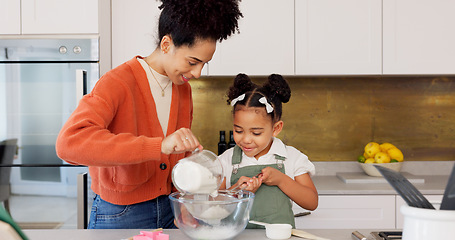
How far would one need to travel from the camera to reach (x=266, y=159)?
154cm

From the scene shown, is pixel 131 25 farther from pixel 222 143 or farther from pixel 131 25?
pixel 222 143

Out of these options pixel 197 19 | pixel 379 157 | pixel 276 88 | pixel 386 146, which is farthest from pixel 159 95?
pixel 386 146

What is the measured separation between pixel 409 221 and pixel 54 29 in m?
2.10

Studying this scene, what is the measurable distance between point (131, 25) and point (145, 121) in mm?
1265

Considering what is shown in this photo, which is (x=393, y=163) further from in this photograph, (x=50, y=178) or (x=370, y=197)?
(x=50, y=178)

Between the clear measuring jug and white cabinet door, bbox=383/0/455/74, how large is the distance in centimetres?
173

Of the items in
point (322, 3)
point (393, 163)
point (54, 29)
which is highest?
point (322, 3)

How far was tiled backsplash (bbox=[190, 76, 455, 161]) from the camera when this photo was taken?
2.72m

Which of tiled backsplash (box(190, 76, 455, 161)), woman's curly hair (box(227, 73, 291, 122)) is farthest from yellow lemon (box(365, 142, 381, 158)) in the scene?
woman's curly hair (box(227, 73, 291, 122))

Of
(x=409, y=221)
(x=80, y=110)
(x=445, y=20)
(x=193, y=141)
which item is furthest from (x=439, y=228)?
(x=445, y=20)

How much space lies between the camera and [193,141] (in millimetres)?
1038

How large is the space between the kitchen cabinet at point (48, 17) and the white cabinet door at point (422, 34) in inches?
64.3

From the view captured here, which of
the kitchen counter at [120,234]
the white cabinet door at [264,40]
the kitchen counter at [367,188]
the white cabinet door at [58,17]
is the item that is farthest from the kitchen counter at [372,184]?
the white cabinet door at [58,17]

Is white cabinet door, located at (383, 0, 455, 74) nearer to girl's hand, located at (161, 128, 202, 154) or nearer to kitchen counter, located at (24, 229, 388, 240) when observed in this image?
kitchen counter, located at (24, 229, 388, 240)
